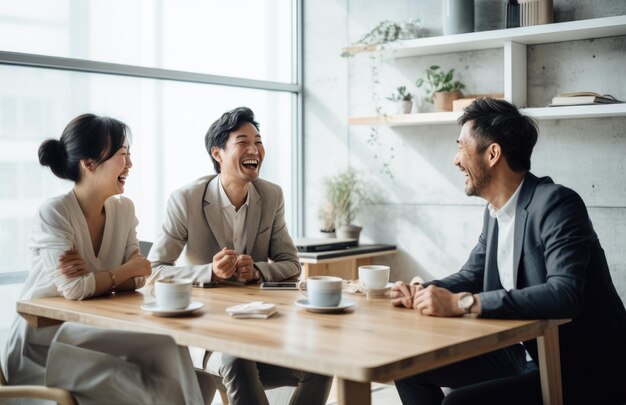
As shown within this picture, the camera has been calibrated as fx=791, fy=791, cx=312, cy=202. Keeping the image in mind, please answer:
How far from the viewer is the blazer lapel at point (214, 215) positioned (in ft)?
9.93

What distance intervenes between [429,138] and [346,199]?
640 mm

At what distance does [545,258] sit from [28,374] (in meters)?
1.57

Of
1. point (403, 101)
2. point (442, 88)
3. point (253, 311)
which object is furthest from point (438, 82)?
point (253, 311)

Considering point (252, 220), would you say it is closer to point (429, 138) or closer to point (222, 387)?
point (222, 387)

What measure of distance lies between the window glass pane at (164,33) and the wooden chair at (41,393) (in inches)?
81.5

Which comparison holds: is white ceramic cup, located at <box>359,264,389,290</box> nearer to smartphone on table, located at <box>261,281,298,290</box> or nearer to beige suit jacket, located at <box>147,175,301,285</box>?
smartphone on table, located at <box>261,281,298,290</box>

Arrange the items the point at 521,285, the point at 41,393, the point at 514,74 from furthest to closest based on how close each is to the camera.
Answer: the point at 514,74, the point at 521,285, the point at 41,393

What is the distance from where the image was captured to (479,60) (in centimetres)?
452

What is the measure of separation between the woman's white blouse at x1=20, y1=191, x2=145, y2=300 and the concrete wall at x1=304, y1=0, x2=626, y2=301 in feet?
7.98

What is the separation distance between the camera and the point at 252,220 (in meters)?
3.10

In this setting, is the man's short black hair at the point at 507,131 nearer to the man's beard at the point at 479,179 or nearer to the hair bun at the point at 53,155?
the man's beard at the point at 479,179

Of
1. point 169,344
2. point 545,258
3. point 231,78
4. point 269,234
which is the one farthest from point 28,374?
point 231,78

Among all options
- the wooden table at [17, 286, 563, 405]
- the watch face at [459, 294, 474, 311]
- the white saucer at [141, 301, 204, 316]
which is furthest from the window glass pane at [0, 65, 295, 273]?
the watch face at [459, 294, 474, 311]

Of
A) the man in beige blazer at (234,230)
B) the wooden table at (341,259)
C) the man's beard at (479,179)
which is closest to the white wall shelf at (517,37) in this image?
the wooden table at (341,259)
